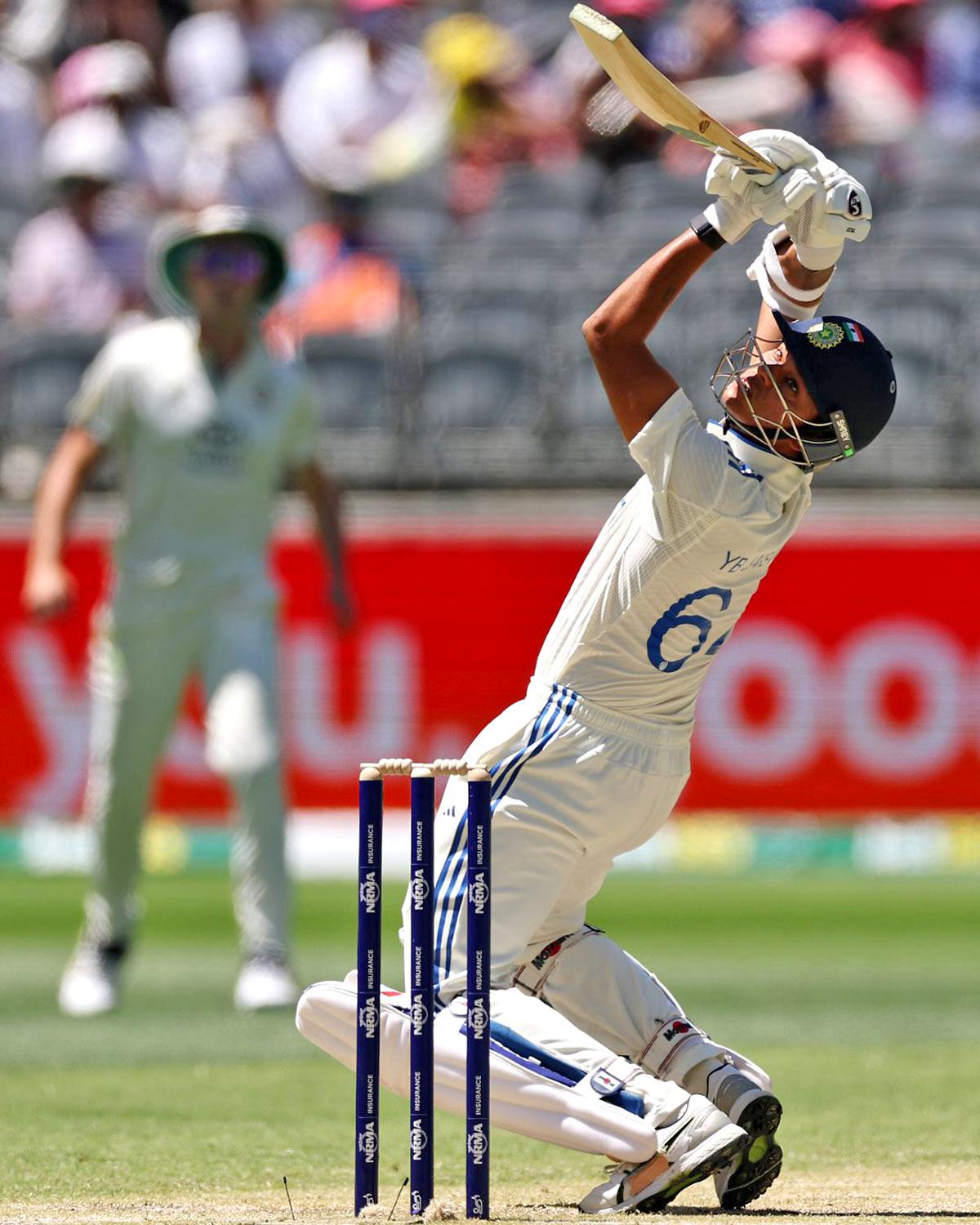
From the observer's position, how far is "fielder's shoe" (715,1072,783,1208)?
13.9 ft

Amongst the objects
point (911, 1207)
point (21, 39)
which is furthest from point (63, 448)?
point (21, 39)

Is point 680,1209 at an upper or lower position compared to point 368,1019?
lower

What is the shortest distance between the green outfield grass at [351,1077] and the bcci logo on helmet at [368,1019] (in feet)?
1.03

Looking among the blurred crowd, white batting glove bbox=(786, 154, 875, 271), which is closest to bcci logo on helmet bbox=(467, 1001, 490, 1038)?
white batting glove bbox=(786, 154, 875, 271)

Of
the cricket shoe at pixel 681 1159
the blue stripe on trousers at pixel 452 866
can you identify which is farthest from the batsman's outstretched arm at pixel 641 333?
the cricket shoe at pixel 681 1159

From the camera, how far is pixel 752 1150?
4.24 meters

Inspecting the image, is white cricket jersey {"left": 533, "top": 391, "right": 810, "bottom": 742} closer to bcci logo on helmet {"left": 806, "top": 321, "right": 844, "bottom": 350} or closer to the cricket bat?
bcci logo on helmet {"left": 806, "top": 321, "right": 844, "bottom": 350}

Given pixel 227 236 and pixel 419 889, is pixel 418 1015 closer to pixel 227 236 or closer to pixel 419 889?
pixel 419 889

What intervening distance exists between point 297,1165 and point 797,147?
233cm

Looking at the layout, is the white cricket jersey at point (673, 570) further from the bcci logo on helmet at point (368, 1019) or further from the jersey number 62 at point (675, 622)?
the bcci logo on helmet at point (368, 1019)

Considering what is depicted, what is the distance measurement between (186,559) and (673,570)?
3425 mm

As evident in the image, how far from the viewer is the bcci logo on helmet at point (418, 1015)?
3.93 meters

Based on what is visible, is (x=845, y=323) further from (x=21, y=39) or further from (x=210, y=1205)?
(x=21, y=39)

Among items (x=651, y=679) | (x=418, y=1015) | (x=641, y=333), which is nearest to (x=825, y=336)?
(x=641, y=333)
